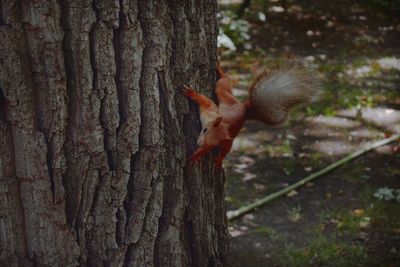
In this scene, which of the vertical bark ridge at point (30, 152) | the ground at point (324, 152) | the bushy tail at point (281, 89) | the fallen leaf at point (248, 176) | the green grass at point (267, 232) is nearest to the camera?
the vertical bark ridge at point (30, 152)

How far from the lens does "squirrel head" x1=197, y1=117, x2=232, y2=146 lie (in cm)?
214

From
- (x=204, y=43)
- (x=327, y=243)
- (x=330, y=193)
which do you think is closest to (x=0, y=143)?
(x=204, y=43)

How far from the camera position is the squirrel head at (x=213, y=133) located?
2.14 m

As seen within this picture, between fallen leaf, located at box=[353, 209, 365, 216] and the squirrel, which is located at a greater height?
the squirrel

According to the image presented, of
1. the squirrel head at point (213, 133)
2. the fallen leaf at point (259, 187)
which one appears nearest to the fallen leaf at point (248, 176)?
the fallen leaf at point (259, 187)

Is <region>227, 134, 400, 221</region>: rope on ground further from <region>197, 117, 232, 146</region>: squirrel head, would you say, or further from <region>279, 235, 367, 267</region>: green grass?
<region>197, 117, 232, 146</region>: squirrel head

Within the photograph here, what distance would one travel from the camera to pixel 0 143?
1.95m

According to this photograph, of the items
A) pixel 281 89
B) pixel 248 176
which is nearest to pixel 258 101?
pixel 281 89

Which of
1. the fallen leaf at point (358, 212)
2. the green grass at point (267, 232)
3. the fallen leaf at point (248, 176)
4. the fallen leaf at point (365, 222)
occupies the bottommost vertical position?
the green grass at point (267, 232)

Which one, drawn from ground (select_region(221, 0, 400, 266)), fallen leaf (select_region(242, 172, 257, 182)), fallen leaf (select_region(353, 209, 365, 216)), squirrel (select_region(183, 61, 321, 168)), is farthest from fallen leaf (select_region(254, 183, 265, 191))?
squirrel (select_region(183, 61, 321, 168))

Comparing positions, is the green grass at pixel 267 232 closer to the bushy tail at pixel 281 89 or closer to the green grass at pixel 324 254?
the green grass at pixel 324 254

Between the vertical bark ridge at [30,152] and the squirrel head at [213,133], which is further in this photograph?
the squirrel head at [213,133]

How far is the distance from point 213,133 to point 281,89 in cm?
33

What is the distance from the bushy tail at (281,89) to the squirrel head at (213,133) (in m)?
0.19
